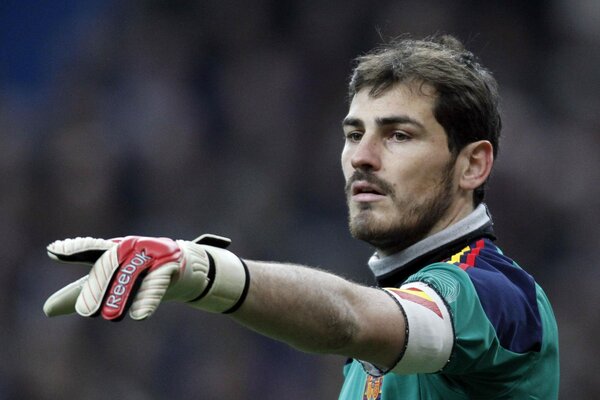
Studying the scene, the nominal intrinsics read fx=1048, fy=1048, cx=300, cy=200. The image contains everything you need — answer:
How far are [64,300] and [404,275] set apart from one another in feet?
4.77

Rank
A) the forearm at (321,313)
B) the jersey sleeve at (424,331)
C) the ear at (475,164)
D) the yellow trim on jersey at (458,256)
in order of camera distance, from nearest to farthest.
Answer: the forearm at (321,313) → the jersey sleeve at (424,331) → the yellow trim on jersey at (458,256) → the ear at (475,164)

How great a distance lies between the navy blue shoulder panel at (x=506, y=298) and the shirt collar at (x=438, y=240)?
0.17 m

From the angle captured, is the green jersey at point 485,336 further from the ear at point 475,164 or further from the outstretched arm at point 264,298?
the ear at point 475,164

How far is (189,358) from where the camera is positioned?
800 cm

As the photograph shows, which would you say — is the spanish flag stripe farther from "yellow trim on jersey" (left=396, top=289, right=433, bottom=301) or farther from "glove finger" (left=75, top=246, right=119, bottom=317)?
"glove finger" (left=75, top=246, right=119, bottom=317)

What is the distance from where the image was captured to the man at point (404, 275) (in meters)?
2.44

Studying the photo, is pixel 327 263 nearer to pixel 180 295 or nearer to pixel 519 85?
pixel 519 85

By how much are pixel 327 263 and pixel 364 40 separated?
80.5 inches

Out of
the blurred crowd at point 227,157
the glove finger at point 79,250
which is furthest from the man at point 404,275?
the blurred crowd at point 227,157

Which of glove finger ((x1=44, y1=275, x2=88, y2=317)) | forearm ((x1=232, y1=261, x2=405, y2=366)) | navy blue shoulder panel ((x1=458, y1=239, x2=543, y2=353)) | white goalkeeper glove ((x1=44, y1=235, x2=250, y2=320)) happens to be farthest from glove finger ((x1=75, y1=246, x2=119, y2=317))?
navy blue shoulder panel ((x1=458, y1=239, x2=543, y2=353))

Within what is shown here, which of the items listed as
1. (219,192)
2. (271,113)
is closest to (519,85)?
(271,113)

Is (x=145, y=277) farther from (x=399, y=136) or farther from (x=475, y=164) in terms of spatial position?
(x=475, y=164)

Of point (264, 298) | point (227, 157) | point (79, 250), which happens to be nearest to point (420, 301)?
point (264, 298)

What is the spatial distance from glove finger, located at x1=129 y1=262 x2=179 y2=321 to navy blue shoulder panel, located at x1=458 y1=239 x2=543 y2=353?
1.04m
